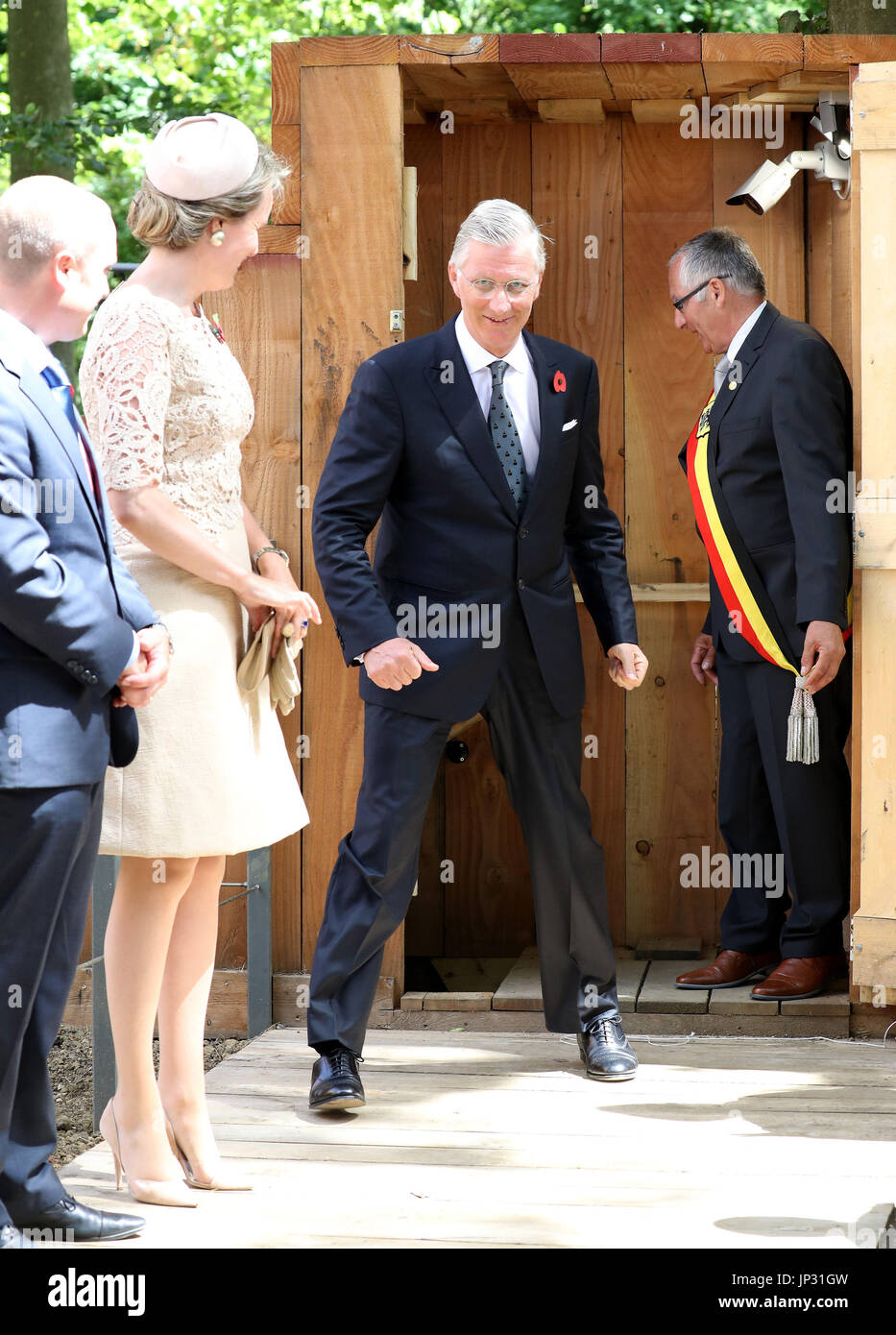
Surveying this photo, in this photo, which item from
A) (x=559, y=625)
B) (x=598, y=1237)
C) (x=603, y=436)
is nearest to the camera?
(x=598, y=1237)

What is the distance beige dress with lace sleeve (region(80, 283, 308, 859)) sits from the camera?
2574 millimetres

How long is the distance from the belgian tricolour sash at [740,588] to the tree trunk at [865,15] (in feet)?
8.22

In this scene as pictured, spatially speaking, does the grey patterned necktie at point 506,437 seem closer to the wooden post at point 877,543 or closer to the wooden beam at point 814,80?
the wooden post at point 877,543

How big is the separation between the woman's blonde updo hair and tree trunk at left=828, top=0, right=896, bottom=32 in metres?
4.10

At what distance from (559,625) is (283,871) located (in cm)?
116

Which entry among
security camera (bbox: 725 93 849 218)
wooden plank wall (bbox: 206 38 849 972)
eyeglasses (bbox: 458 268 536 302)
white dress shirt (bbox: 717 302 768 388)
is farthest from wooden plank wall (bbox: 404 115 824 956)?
eyeglasses (bbox: 458 268 536 302)

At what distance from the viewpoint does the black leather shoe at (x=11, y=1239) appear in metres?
2.23

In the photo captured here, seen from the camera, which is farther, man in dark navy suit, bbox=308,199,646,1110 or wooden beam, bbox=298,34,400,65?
wooden beam, bbox=298,34,400,65

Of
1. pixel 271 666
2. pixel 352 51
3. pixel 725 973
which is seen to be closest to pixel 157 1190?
pixel 271 666

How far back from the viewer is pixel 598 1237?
2.59 metres

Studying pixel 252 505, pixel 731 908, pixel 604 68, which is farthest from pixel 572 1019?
pixel 604 68

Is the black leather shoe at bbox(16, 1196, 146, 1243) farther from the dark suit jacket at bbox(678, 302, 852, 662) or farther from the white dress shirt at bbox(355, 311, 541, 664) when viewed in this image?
the dark suit jacket at bbox(678, 302, 852, 662)

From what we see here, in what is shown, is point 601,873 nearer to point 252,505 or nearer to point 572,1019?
point 572,1019

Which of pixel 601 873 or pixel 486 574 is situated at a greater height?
pixel 486 574
